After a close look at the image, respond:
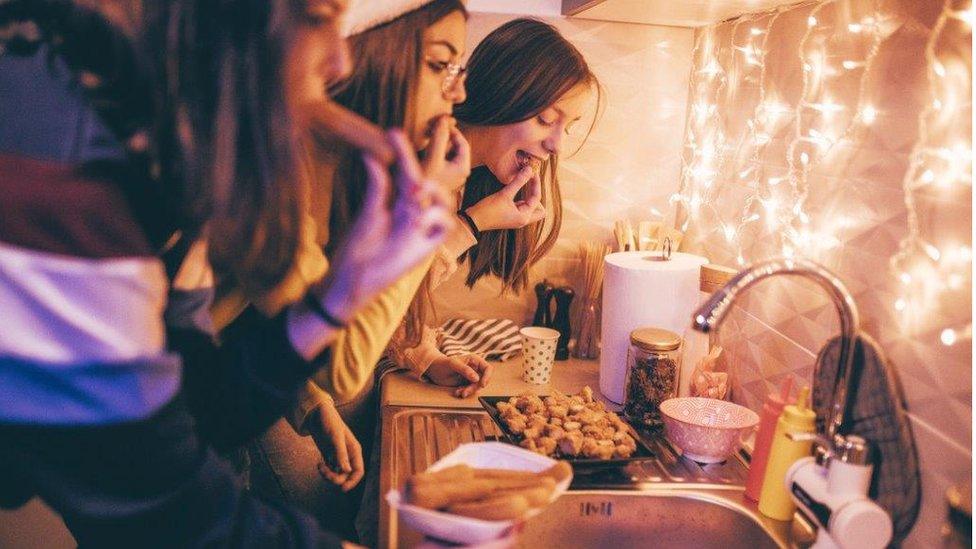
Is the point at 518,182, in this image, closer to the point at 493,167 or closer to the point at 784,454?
the point at 493,167

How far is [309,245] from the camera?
1261 millimetres

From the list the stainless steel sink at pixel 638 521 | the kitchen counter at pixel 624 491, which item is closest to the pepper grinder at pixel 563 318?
the kitchen counter at pixel 624 491

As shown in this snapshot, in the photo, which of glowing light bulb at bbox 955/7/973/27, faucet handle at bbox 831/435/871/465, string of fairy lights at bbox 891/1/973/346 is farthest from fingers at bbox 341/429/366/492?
glowing light bulb at bbox 955/7/973/27

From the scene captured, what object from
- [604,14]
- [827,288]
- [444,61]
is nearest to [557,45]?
[604,14]

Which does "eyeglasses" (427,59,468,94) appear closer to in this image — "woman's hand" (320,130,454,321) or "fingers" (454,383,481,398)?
"woman's hand" (320,130,454,321)

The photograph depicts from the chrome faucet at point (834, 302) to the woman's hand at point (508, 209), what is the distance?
2.47ft

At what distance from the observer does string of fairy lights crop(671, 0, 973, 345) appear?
0.98m

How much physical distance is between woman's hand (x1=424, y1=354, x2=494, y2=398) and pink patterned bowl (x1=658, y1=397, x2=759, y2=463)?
1.36ft

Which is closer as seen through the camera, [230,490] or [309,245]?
[230,490]

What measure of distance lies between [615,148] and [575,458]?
0.95 meters

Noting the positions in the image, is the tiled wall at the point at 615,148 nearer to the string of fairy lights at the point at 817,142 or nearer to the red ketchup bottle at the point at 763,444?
the string of fairy lights at the point at 817,142

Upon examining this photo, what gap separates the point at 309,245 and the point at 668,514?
755mm

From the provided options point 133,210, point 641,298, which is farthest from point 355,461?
point 133,210

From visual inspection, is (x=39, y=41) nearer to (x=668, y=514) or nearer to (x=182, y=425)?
(x=182, y=425)
